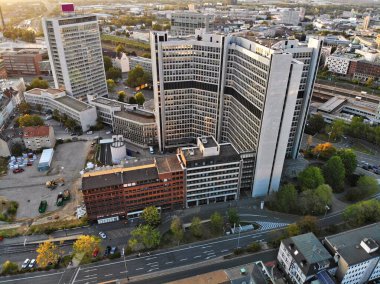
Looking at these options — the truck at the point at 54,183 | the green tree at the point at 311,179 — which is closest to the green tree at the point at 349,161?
the green tree at the point at 311,179

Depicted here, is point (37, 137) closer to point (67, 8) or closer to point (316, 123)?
point (67, 8)

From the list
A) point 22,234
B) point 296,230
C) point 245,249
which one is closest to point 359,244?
point 296,230

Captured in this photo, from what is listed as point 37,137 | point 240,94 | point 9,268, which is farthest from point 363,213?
point 37,137

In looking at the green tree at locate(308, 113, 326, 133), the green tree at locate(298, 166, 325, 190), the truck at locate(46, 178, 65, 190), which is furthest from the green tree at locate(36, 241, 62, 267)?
the green tree at locate(308, 113, 326, 133)

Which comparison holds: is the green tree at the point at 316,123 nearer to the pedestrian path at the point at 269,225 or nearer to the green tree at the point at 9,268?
the pedestrian path at the point at 269,225

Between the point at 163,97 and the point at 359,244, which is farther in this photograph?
the point at 163,97

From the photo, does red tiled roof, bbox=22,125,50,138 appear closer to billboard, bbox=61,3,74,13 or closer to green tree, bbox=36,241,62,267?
billboard, bbox=61,3,74,13

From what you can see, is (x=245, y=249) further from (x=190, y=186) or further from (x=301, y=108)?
(x=301, y=108)
